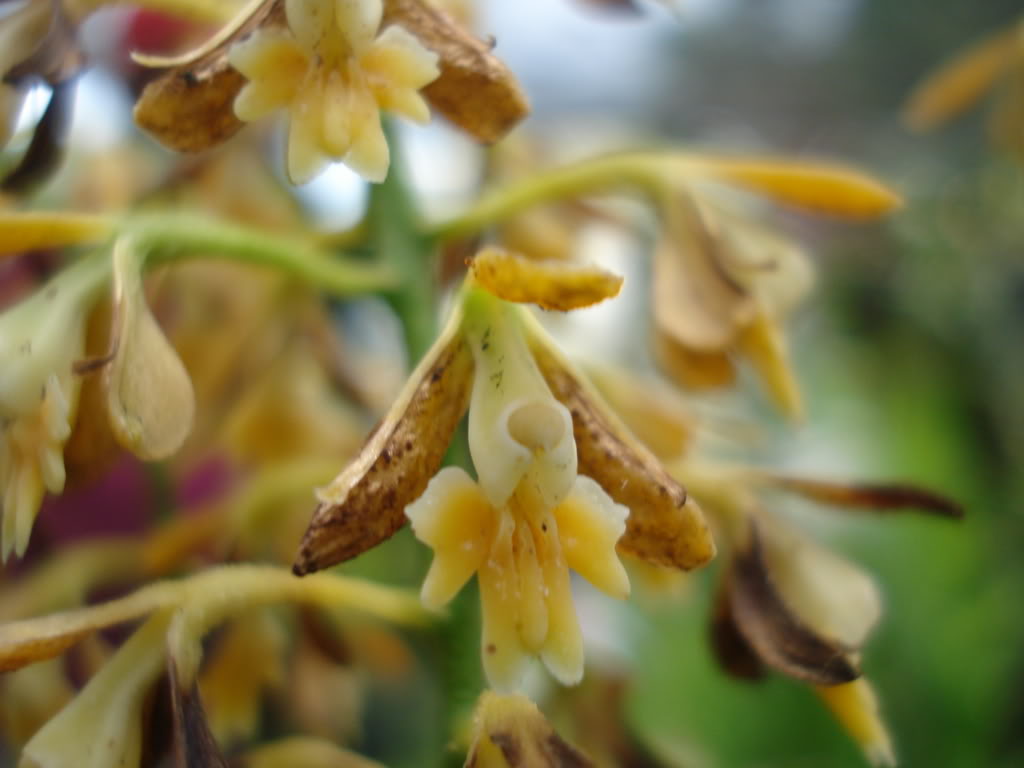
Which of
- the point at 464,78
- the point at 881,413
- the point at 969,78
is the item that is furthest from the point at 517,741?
the point at 881,413

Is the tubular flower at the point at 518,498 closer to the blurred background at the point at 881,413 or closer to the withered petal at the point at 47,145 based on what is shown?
the blurred background at the point at 881,413

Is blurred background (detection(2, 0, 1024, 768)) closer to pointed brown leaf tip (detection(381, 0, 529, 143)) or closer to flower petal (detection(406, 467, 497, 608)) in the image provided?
pointed brown leaf tip (detection(381, 0, 529, 143))

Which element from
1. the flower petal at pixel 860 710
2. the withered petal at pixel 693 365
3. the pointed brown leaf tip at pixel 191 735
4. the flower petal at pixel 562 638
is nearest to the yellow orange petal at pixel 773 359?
the withered petal at pixel 693 365

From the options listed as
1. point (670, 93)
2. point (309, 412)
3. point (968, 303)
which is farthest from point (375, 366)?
point (670, 93)

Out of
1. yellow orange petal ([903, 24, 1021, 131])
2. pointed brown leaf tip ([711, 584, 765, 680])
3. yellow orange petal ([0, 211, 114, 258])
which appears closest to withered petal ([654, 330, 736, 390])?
pointed brown leaf tip ([711, 584, 765, 680])

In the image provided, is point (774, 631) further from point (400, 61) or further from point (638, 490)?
point (400, 61)

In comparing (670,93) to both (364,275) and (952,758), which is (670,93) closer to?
(952,758)
